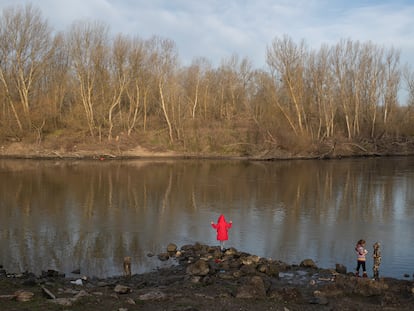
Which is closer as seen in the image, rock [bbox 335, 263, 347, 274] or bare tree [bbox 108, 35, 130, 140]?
rock [bbox 335, 263, 347, 274]

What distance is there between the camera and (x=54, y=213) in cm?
2191

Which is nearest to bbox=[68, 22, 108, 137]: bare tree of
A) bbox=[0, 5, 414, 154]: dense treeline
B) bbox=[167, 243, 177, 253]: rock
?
bbox=[0, 5, 414, 154]: dense treeline

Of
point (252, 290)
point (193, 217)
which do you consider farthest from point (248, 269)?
point (193, 217)

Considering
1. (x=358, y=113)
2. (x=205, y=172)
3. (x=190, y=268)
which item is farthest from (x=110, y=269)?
(x=358, y=113)

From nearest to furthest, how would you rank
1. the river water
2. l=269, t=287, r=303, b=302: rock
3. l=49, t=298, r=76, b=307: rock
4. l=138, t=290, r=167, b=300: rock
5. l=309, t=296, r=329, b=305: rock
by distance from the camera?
l=49, t=298, r=76, b=307: rock < l=138, t=290, r=167, b=300: rock < l=309, t=296, r=329, b=305: rock < l=269, t=287, r=303, b=302: rock < the river water

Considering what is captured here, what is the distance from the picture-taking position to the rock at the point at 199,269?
40.2 feet

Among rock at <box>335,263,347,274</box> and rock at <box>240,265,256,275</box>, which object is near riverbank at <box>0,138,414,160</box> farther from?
rock at <box>240,265,256,275</box>

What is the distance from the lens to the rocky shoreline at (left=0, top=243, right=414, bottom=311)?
29.6 ft

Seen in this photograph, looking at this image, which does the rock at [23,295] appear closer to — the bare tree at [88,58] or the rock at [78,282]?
the rock at [78,282]

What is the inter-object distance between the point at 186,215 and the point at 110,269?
845 centimetres

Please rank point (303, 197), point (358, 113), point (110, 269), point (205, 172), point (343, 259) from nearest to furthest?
1. point (110, 269)
2. point (343, 259)
3. point (303, 197)
4. point (205, 172)
5. point (358, 113)

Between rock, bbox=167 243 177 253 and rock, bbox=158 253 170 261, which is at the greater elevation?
rock, bbox=167 243 177 253

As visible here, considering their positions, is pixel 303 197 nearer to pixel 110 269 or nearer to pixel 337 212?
pixel 337 212

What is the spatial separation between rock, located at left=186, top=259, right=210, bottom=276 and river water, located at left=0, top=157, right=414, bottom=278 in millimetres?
1626
